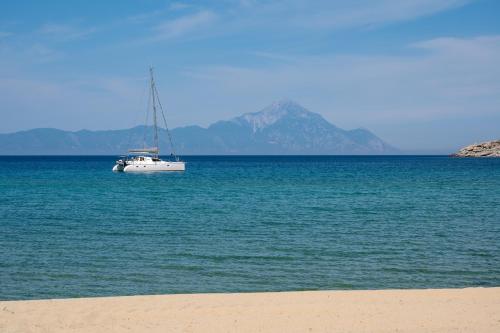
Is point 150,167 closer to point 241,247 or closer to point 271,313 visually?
point 241,247

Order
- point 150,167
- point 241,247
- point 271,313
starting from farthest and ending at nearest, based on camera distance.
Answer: point 150,167, point 241,247, point 271,313

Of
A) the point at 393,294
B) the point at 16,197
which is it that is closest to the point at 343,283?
the point at 393,294

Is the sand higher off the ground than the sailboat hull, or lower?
lower

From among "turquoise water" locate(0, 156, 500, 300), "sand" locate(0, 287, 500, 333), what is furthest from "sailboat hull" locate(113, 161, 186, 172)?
"sand" locate(0, 287, 500, 333)

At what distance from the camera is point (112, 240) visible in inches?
891

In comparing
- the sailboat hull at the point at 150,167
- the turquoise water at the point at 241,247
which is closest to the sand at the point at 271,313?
the turquoise water at the point at 241,247

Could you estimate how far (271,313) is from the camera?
11328mm

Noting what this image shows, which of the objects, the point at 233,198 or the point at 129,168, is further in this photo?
the point at 129,168

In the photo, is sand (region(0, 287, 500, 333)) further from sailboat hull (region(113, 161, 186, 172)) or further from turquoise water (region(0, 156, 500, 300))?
sailboat hull (region(113, 161, 186, 172))

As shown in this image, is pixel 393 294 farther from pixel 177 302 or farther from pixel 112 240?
pixel 112 240

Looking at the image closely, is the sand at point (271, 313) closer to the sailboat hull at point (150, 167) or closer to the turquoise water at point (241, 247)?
the turquoise water at point (241, 247)

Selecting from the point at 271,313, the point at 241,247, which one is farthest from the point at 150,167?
the point at 271,313

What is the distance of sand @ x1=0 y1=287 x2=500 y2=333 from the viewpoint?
10.4m

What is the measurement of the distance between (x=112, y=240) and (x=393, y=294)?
44.3 feet
